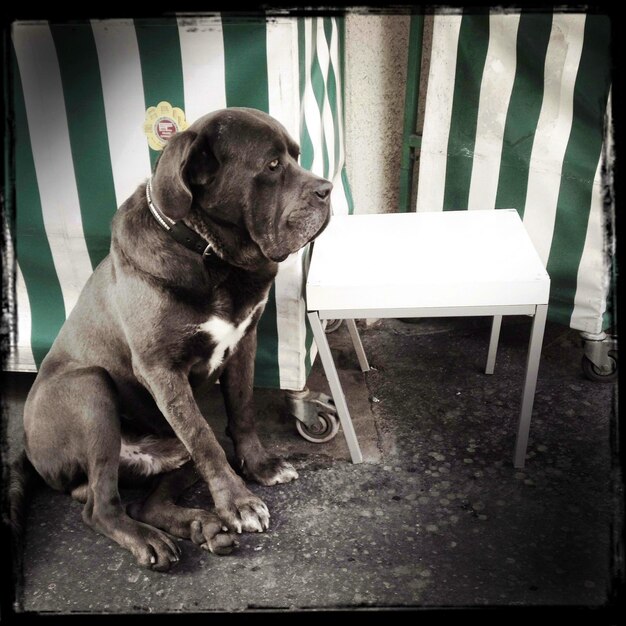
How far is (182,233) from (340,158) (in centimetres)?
116

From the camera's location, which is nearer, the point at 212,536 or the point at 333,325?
the point at 212,536

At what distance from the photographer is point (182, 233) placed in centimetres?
214

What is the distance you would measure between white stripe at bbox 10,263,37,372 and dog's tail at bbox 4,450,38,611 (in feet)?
1.56

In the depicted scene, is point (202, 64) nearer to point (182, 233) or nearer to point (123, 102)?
point (123, 102)

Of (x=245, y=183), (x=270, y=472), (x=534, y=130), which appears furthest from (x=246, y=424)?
(x=534, y=130)

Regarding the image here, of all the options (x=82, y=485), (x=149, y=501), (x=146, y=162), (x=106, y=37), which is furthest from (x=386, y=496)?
(x=106, y=37)

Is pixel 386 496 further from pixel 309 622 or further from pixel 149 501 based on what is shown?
pixel 149 501

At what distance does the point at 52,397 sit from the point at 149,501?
1.50ft

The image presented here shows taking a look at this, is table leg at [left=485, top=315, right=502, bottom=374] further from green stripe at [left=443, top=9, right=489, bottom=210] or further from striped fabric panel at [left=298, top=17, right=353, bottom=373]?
striped fabric panel at [left=298, top=17, right=353, bottom=373]

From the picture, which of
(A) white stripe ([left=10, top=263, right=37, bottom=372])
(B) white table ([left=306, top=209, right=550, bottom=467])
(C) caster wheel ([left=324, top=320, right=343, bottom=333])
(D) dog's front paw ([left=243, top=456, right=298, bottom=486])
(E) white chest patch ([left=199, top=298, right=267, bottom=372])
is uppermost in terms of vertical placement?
(B) white table ([left=306, top=209, right=550, bottom=467])

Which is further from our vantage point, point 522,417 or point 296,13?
point 522,417

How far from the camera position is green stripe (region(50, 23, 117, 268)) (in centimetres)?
230

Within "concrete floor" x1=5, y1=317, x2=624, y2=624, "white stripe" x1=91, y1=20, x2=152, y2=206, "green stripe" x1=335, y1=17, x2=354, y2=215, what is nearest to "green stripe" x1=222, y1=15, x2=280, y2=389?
"white stripe" x1=91, y1=20, x2=152, y2=206

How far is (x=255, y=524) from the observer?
235 cm
